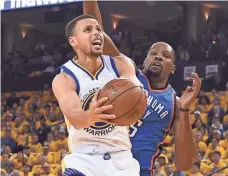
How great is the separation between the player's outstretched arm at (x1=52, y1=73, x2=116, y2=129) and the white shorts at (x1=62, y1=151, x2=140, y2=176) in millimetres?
380

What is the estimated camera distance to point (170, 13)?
18984 mm

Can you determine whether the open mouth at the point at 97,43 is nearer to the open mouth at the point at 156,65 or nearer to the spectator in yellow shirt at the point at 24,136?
the open mouth at the point at 156,65

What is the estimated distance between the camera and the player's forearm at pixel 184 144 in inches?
189

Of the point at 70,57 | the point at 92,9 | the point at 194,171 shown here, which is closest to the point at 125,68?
the point at 92,9

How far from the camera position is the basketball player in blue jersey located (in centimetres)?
484

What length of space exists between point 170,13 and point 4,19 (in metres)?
5.71

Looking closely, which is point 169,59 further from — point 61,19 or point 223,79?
point 61,19

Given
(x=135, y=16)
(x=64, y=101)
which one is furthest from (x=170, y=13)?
(x=64, y=101)

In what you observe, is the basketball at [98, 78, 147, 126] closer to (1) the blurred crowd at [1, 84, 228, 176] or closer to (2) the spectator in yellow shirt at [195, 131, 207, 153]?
(1) the blurred crowd at [1, 84, 228, 176]

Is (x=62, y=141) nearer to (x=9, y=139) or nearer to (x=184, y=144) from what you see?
(x=9, y=139)

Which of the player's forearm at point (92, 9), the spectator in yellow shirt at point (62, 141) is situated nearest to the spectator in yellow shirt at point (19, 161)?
the spectator in yellow shirt at point (62, 141)

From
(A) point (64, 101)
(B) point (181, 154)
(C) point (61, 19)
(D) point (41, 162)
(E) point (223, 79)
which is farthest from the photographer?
(C) point (61, 19)

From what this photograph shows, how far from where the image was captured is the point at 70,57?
18516 millimetres

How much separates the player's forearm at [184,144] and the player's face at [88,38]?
1.00 m
